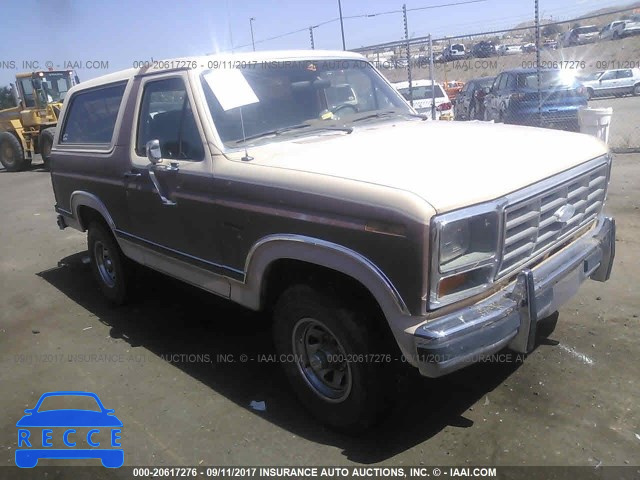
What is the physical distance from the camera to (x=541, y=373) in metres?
3.50

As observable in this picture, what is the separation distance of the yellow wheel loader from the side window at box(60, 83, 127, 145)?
12.2 meters

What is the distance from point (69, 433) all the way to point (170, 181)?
1.71 m

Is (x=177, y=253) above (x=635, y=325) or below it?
above

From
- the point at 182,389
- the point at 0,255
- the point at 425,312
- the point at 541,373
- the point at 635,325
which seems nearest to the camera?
the point at 425,312

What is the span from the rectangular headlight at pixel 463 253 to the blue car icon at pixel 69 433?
206cm

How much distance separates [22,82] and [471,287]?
59.8 feet

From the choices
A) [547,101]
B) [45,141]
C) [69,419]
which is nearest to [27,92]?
[45,141]

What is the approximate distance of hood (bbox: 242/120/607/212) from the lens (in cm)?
254

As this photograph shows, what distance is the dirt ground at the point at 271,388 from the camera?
294 cm

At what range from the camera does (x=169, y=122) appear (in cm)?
387

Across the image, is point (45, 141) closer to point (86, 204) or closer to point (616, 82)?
point (86, 204)

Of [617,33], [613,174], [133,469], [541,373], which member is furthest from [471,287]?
[617,33]

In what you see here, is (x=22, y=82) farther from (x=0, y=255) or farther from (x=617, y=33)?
(x=617, y=33)

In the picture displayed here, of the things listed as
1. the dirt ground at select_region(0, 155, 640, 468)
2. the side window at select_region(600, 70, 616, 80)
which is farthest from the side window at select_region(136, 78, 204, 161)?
the side window at select_region(600, 70, 616, 80)
